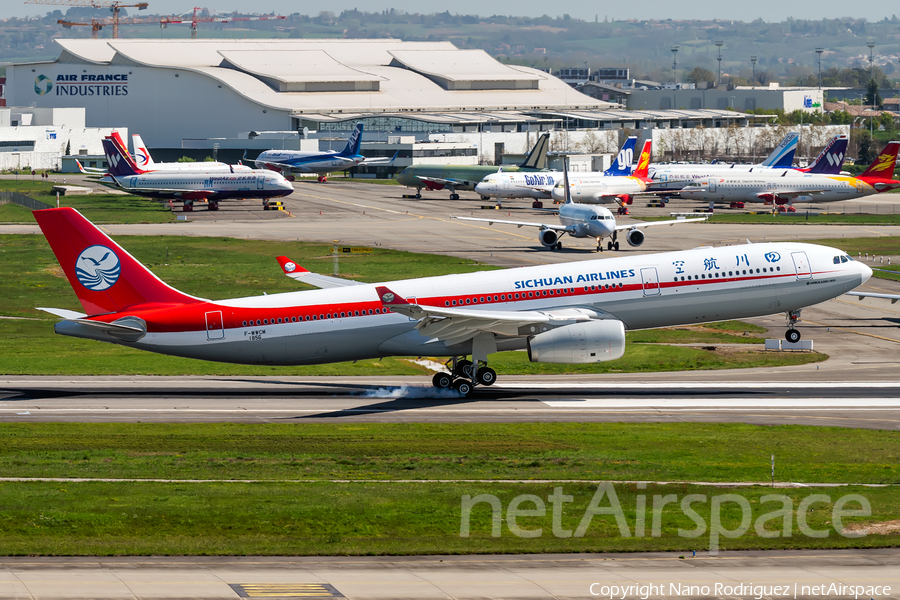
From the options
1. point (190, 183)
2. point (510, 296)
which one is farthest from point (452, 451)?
point (190, 183)

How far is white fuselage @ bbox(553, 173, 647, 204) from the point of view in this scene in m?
141

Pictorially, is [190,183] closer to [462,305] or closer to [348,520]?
[462,305]

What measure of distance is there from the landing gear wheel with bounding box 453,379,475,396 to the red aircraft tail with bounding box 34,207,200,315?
12.3 m

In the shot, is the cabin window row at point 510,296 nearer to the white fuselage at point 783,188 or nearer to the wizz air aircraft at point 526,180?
the wizz air aircraft at point 526,180

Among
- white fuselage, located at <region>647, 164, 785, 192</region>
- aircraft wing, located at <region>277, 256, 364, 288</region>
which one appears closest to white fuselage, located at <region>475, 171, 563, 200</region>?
white fuselage, located at <region>647, 164, 785, 192</region>

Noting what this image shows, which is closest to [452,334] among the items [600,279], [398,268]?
[600,279]

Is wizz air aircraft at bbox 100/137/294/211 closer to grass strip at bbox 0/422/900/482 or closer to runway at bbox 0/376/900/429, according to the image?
runway at bbox 0/376/900/429

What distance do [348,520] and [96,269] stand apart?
22770 millimetres

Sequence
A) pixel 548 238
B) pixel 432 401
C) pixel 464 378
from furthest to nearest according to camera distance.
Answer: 1. pixel 548 238
2. pixel 464 378
3. pixel 432 401

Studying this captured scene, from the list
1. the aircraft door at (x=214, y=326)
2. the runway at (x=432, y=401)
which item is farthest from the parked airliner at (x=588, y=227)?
the aircraft door at (x=214, y=326)

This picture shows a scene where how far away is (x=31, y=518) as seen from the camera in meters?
29.0

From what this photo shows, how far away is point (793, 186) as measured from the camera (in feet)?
483

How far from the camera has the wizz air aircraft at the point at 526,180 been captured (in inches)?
5871

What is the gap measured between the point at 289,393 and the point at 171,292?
280 inches
